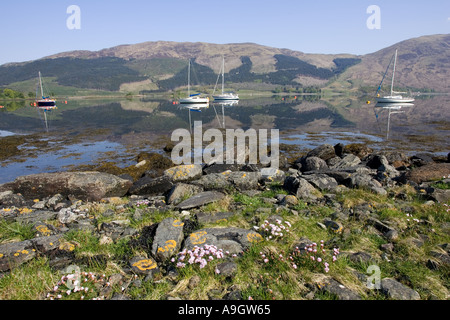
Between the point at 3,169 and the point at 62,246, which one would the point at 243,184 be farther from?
the point at 3,169

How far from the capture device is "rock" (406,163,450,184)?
12539 millimetres

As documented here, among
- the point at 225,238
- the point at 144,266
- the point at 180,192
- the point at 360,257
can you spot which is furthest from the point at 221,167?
the point at 360,257

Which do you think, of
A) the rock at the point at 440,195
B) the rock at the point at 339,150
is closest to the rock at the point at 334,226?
the rock at the point at 440,195

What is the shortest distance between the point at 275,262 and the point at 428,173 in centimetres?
1143

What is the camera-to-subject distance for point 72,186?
1289 cm

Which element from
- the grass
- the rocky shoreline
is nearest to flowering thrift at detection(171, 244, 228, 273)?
the rocky shoreline

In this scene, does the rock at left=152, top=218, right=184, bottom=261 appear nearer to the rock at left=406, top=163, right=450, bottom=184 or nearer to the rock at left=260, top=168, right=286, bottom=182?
the rock at left=260, top=168, right=286, bottom=182

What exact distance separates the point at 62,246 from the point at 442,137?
4184 centimetres

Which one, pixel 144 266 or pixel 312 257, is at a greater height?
pixel 312 257

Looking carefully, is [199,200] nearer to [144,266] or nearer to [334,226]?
[144,266]

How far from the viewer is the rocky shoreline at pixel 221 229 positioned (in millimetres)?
5109

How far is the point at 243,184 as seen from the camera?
12453 millimetres
